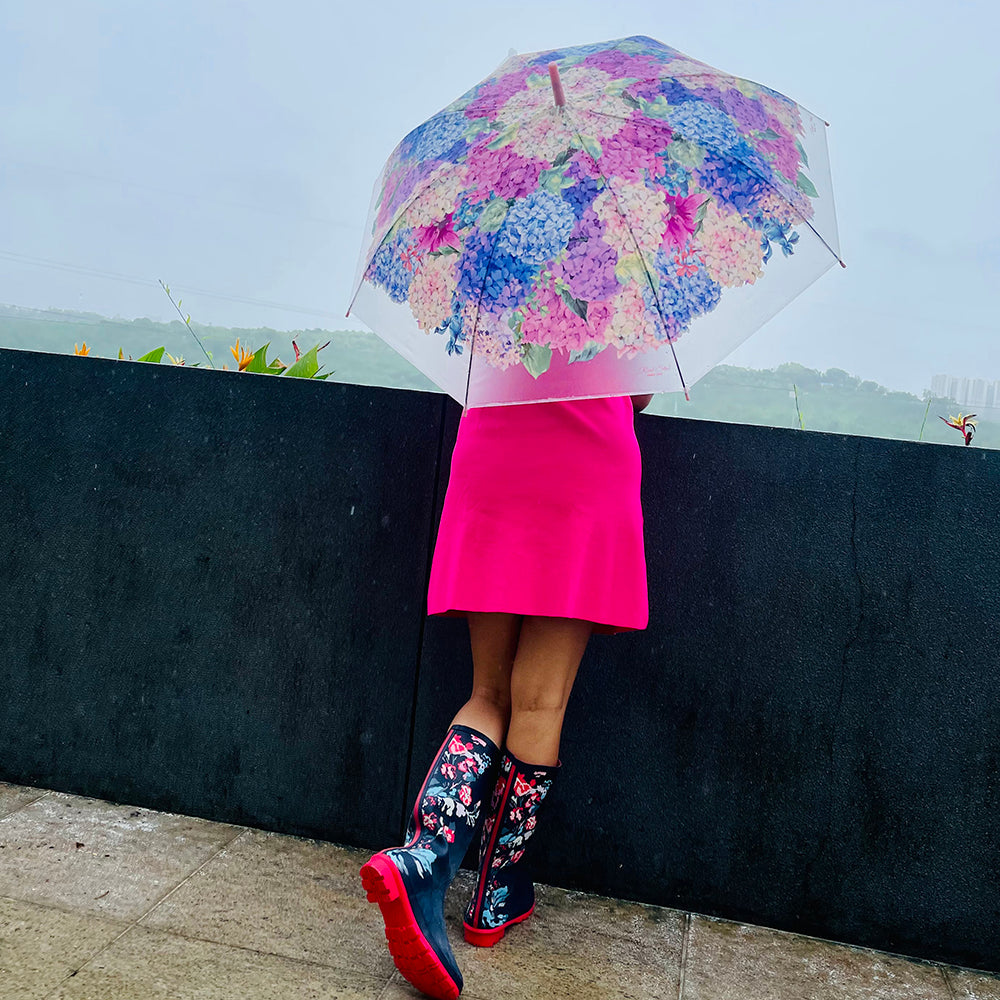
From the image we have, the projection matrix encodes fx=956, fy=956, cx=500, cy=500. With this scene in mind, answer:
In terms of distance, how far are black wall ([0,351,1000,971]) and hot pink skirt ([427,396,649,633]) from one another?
0.41 meters

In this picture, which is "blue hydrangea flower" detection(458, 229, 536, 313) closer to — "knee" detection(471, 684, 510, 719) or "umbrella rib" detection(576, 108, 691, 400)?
"umbrella rib" detection(576, 108, 691, 400)

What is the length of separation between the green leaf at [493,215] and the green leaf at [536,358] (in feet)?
0.75

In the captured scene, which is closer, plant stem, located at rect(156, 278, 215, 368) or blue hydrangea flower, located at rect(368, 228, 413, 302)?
blue hydrangea flower, located at rect(368, 228, 413, 302)

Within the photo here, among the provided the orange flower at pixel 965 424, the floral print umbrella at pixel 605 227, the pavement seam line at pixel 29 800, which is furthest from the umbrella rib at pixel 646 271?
the pavement seam line at pixel 29 800

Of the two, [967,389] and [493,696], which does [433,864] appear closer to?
[493,696]

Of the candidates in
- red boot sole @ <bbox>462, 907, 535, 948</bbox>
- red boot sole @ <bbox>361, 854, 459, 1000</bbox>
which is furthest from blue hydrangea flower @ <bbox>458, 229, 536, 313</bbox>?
red boot sole @ <bbox>462, 907, 535, 948</bbox>

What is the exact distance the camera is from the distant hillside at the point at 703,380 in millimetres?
2539

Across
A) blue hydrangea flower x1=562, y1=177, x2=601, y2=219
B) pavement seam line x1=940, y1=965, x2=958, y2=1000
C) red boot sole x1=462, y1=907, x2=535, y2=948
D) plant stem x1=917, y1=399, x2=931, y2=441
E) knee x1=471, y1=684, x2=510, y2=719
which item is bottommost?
pavement seam line x1=940, y1=965, x2=958, y2=1000

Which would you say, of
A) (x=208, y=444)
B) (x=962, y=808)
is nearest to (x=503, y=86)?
(x=208, y=444)

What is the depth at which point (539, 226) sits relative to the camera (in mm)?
1754

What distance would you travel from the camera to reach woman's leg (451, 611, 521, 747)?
7.18ft

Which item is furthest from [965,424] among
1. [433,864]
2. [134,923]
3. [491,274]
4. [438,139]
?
[134,923]

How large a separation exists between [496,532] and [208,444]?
1.06 meters

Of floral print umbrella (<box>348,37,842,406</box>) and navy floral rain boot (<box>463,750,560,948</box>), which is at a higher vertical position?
floral print umbrella (<box>348,37,842,406</box>)
